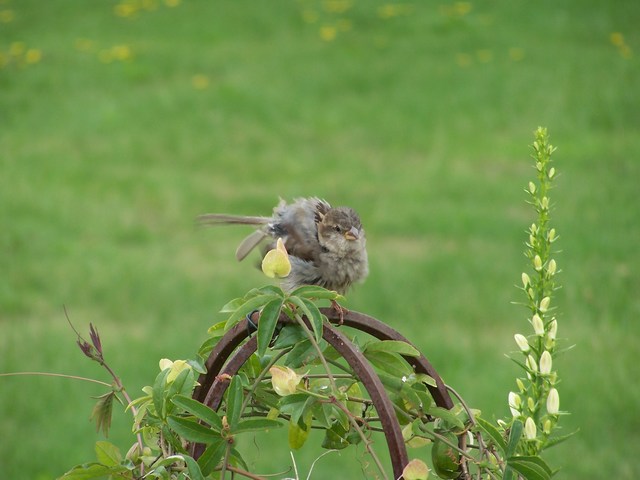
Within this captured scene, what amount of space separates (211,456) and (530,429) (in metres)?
0.63

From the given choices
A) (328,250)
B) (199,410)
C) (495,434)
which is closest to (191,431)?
(199,410)

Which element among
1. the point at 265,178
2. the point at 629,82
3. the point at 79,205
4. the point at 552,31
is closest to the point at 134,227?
the point at 79,205

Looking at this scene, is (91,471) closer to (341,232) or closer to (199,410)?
(199,410)

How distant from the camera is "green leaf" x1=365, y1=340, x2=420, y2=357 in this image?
6.25ft

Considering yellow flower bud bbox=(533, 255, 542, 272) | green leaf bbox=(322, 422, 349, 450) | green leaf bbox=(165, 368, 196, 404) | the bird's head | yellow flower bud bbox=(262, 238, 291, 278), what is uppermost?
yellow flower bud bbox=(533, 255, 542, 272)

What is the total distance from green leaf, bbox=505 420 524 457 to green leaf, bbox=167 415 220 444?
569 millimetres

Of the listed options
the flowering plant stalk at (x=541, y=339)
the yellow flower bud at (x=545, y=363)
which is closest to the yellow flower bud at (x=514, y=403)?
the flowering plant stalk at (x=541, y=339)

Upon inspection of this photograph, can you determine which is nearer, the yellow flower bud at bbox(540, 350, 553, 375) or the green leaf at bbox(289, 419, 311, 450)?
the yellow flower bud at bbox(540, 350, 553, 375)

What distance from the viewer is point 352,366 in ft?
6.04

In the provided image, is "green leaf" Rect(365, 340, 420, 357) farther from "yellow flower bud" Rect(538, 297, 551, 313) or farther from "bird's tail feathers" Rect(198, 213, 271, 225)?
"bird's tail feathers" Rect(198, 213, 271, 225)

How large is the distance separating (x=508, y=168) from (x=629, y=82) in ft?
8.23

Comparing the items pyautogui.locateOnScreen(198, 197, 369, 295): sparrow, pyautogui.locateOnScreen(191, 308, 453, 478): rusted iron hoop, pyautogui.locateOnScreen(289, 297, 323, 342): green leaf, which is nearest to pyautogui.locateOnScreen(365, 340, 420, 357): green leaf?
pyautogui.locateOnScreen(191, 308, 453, 478): rusted iron hoop

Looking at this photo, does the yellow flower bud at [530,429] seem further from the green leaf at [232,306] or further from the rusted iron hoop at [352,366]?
the green leaf at [232,306]

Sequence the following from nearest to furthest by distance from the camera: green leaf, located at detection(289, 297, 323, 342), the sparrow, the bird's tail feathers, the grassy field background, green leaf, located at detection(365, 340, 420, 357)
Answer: green leaf, located at detection(289, 297, 323, 342)
green leaf, located at detection(365, 340, 420, 357)
the sparrow
the bird's tail feathers
the grassy field background
